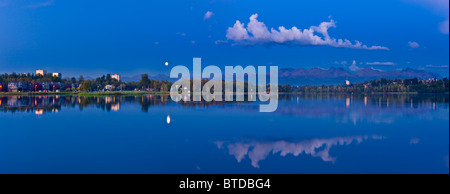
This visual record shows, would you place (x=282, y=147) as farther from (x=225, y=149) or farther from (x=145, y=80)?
(x=145, y=80)

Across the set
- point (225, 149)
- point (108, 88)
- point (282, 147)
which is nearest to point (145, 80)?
point (108, 88)

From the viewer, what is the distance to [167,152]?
14.5m

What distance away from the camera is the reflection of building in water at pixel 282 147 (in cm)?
1357

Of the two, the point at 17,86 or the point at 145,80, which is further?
the point at 145,80

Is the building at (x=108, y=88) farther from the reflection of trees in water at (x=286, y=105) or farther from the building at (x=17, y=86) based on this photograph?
the reflection of trees in water at (x=286, y=105)

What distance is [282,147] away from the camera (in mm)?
15414

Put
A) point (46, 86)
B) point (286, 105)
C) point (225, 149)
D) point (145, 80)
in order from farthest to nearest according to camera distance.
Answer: point (46, 86) < point (145, 80) < point (286, 105) < point (225, 149)

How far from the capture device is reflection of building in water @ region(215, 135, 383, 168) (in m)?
13.6

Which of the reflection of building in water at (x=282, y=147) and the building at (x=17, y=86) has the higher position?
the building at (x=17, y=86)

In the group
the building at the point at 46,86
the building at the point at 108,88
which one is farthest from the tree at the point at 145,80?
the building at the point at 46,86
